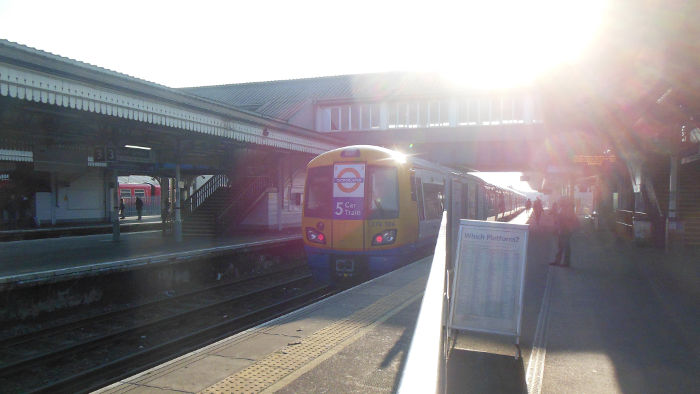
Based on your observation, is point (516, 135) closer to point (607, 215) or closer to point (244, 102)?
point (607, 215)

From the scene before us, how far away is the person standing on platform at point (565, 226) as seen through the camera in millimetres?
9914

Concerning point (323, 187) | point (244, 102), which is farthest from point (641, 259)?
point (244, 102)

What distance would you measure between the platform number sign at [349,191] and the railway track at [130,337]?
2217 millimetres

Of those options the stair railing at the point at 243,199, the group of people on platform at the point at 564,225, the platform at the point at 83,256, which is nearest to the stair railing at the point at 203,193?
the stair railing at the point at 243,199

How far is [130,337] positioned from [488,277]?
592 cm

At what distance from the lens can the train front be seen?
9.08 metres

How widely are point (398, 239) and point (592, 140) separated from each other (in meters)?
11.6

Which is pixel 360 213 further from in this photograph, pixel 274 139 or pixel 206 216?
pixel 206 216

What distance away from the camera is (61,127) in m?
12.4

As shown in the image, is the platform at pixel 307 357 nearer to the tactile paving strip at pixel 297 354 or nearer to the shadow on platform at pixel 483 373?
the tactile paving strip at pixel 297 354

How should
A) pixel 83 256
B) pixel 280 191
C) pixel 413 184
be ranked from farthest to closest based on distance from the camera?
pixel 280 191 < pixel 83 256 < pixel 413 184

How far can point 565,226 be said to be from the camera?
1012 cm

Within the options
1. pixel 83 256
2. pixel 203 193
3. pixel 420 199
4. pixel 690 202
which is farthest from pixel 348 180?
pixel 690 202

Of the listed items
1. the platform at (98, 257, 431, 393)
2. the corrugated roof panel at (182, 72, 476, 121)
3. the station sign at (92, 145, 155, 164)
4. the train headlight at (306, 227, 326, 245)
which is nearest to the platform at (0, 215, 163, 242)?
the station sign at (92, 145, 155, 164)
